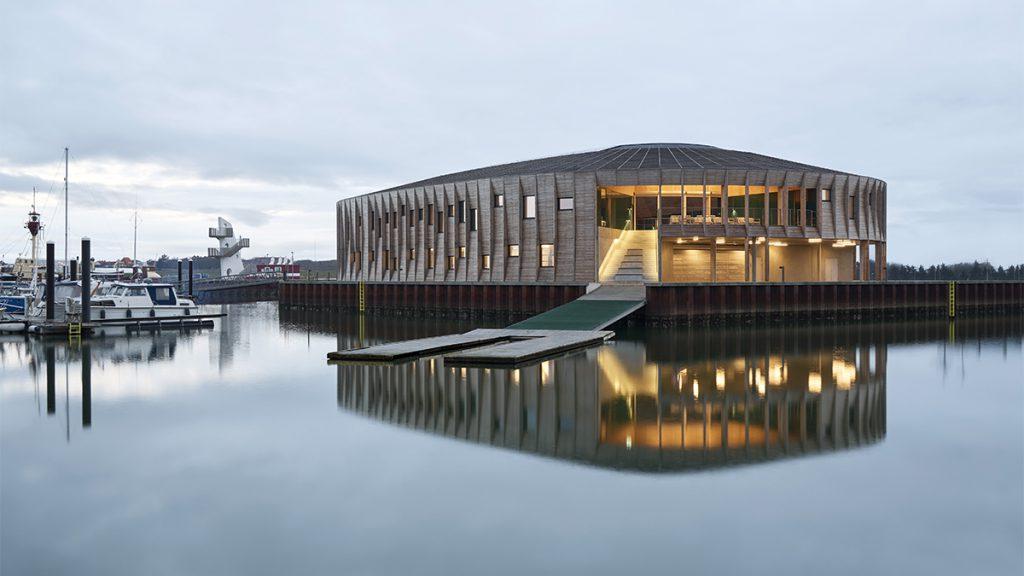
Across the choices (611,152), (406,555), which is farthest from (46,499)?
(611,152)

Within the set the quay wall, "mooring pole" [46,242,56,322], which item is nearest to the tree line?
the quay wall

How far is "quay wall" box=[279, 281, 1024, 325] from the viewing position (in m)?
40.3

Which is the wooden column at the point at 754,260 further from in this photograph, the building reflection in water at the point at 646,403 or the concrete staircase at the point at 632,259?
the building reflection in water at the point at 646,403

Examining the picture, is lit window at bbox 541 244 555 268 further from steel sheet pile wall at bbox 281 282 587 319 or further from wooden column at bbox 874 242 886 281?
wooden column at bbox 874 242 886 281

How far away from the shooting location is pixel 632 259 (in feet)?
162

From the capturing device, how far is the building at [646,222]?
47.6m

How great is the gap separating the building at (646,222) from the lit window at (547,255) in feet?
0.29

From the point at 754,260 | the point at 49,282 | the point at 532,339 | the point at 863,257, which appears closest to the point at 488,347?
the point at 532,339

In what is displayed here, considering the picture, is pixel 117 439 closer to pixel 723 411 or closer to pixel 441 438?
pixel 441 438

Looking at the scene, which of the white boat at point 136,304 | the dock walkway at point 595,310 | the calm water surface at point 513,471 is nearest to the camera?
the calm water surface at point 513,471

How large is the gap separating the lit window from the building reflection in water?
22734 millimetres

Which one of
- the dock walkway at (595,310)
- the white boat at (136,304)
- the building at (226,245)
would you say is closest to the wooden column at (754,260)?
the dock walkway at (595,310)

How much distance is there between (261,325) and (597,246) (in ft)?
65.5

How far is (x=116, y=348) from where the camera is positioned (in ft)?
96.7
